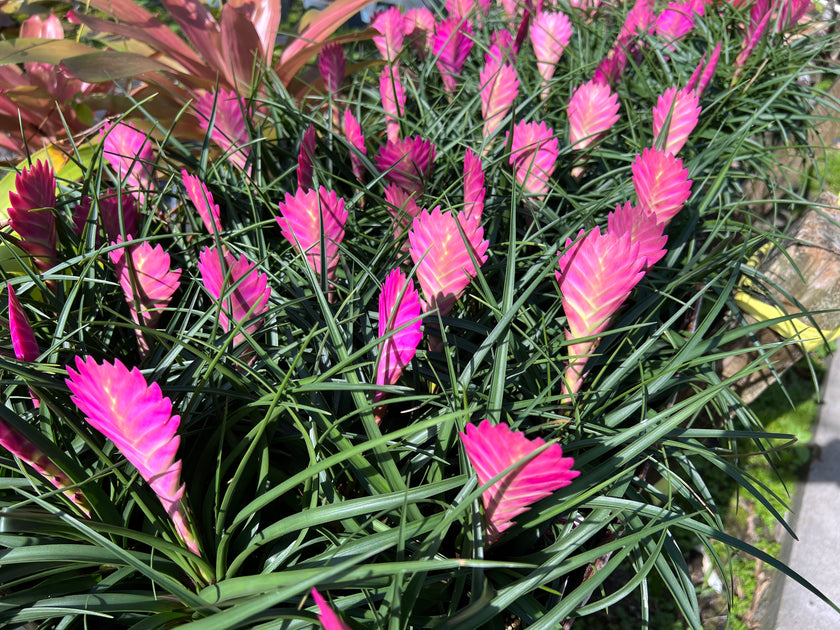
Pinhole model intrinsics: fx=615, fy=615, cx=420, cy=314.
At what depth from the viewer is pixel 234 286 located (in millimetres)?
799

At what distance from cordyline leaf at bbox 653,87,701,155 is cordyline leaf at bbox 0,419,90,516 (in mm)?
1185

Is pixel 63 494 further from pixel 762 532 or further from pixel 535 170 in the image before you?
pixel 762 532

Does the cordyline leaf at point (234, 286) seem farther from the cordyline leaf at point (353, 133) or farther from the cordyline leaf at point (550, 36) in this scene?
the cordyline leaf at point (550, 36)

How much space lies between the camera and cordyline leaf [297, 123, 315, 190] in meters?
1.01

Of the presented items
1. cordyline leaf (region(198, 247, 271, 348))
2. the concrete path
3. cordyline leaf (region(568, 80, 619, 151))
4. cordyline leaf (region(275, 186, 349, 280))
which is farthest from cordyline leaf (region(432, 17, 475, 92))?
the concrete path

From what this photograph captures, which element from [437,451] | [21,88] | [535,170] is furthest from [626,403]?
[21,88]

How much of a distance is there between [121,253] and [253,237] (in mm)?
353

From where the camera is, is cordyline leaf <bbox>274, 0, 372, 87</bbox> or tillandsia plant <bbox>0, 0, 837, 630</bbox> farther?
cordyline leaf <bbox>274, 0, 372, 87</bbox>

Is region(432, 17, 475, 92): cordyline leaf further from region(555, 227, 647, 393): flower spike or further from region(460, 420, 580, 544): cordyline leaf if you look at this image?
region(460, 420, 580, 544): cordyline leaf

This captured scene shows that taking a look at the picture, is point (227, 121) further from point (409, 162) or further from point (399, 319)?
point (399, 319)

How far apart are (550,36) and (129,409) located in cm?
159

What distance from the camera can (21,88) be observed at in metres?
1.65

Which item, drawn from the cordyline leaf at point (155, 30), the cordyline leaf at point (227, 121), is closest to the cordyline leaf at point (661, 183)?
the cordyline leaf at point (227, 121)

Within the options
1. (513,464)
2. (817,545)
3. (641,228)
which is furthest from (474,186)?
(817,545)
